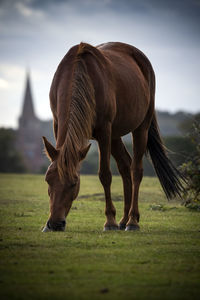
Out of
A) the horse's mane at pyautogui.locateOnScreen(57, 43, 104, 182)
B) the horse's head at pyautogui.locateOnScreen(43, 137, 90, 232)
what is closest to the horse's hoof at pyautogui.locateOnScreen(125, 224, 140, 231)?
the horse's head at pyautogui.locateOnScreen(43, 137, 90, 232)

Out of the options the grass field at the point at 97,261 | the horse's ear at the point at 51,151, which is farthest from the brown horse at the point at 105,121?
the grass field at the point at 97,261

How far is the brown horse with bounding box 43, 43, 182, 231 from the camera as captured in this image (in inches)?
242

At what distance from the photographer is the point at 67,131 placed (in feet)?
20.7

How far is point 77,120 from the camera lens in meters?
6.38

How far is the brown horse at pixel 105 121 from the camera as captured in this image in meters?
6.15

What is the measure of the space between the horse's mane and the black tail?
2.36 m

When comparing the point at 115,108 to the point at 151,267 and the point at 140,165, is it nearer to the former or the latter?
the point at 140,165

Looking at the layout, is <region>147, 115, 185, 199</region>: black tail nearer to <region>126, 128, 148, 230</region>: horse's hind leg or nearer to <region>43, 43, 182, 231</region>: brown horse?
<region>43, 43, 182, 231</region>: brown horse

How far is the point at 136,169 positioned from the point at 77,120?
7.00 feet

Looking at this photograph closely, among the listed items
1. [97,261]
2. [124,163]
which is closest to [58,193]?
[97,261]

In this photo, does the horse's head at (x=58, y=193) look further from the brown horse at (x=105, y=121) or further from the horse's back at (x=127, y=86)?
the horse's back at (x=127, y=86)

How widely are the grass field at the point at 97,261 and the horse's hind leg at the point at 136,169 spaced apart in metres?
0.26

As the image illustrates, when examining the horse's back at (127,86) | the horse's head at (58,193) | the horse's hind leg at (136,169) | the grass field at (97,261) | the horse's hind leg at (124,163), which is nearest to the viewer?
the grass field at (97,261)

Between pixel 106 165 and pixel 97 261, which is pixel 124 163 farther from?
pixel 97 261
